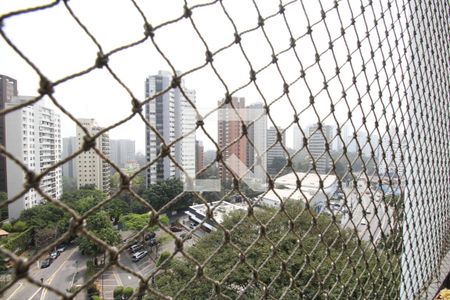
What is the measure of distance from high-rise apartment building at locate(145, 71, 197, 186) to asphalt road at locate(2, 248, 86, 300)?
3091mm

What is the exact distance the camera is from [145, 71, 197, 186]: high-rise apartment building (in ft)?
1.74

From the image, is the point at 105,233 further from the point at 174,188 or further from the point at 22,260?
the point at 22,260

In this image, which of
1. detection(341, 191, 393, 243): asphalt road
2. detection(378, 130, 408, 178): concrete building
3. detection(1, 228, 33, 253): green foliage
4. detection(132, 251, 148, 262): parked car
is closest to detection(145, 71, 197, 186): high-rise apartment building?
detection(341, 191, 393, 243): asphalt road

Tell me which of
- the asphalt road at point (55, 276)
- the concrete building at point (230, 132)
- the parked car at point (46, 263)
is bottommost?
the asphalt road at point (55, 276)

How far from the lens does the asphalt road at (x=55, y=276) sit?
6820 mm

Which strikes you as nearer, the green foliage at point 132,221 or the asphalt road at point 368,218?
the asphalt road at point 368,218

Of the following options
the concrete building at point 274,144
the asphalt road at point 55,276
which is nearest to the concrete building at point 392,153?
the concrete building at point 274,144

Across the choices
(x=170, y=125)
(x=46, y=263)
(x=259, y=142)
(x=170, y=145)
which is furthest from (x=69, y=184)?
(x=170, y=145)

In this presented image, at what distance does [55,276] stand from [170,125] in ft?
21.1

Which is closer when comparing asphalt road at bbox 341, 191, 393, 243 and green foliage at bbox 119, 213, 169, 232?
asphalt road at bbox 341, 191, 393, 243

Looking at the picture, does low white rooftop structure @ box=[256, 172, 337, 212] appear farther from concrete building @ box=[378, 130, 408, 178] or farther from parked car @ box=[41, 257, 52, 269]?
parked car @ box=[41, 257, 52, 269]

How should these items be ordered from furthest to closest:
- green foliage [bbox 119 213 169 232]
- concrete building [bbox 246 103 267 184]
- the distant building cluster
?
green foliage [bbox 119 213 169 232] → concrete building [bbox 246 103 267 184] → the distant building cluster

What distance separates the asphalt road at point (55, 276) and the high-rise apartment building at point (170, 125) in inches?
122

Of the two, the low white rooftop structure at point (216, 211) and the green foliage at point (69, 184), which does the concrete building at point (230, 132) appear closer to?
the low white rooftop structure at point (216, 211)
